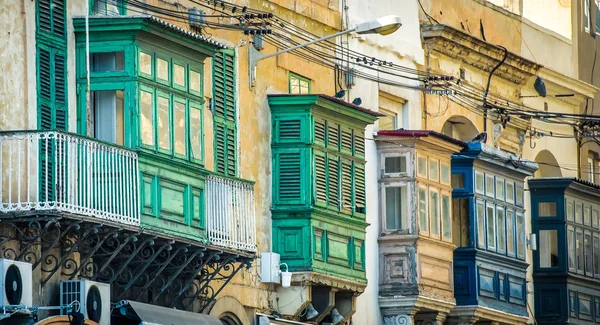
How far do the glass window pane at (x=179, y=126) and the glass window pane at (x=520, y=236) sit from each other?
13.8 metres

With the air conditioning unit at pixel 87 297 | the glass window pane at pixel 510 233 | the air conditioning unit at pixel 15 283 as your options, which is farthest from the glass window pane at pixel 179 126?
the glass window pane at pixel 510 233

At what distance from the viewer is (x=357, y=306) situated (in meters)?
36.2

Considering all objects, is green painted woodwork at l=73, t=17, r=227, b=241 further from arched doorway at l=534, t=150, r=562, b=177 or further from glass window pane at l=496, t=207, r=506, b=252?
arched doorway at l=534, t=150, r=562, b=177

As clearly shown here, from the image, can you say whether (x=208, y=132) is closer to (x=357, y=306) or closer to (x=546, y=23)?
(x=357, y=306)

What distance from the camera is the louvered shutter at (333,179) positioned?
113 feet

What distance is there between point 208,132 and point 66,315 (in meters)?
5.74

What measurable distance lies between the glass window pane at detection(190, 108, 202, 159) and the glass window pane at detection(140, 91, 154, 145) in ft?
3.85

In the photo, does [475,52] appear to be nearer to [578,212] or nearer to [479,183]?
[479,183]

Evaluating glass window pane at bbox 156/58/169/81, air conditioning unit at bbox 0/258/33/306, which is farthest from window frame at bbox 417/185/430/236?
air conditioning unit at bbox 0/258/33/306

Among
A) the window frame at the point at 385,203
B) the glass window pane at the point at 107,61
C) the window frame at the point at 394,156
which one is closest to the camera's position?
the glass window pane at the point at 107,61

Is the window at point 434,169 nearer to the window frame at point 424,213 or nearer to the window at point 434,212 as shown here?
the window at point 434,212

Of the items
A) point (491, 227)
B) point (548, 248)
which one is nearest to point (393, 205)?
point (491, 227)

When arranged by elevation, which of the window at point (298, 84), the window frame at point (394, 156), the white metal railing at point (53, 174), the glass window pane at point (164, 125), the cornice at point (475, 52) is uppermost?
the cornice at point (475, 52)

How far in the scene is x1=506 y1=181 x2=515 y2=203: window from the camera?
41.5 meters
